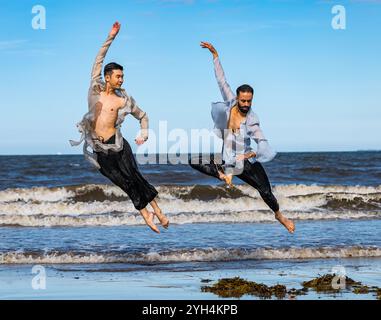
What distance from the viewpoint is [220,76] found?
12.4 meters

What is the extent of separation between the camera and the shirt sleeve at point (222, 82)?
12.4 metres

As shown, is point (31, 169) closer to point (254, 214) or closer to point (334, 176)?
point (334, 176)

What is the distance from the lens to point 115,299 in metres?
15.1

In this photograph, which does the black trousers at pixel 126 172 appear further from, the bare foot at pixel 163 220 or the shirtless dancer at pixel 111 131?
the bare foot at pixel 163 220

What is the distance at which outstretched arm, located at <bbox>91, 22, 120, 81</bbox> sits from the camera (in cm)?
1176

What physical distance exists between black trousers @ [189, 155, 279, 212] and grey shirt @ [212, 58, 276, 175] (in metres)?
0.21

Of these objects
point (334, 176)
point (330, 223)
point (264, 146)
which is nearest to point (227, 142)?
point (264, 146)

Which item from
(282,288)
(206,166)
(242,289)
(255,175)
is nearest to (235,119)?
(206,166)

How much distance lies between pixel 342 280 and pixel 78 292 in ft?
15.8

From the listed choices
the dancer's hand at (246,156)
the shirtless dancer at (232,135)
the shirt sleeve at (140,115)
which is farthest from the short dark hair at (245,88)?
the shirt sleeve at (140,115)

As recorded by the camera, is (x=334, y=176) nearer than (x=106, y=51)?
No

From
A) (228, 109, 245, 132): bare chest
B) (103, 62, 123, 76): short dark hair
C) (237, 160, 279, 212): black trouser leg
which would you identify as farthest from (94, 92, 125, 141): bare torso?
(237, 160, 279, 212): black trouser leg

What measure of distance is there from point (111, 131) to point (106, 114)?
272 millimetres

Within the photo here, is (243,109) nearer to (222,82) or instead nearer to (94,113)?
(222,82)
